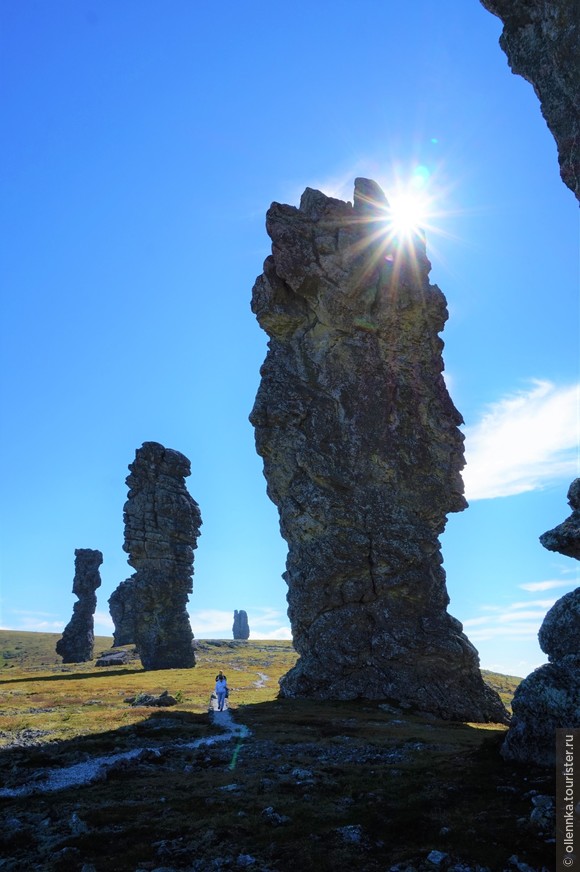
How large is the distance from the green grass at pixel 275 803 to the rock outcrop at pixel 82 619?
279 ft

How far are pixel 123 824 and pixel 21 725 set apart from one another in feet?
79.0

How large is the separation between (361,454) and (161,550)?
4876cm

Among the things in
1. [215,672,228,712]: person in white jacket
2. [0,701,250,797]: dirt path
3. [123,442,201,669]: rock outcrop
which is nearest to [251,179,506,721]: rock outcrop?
[215,672,228,712]: person in white jacket

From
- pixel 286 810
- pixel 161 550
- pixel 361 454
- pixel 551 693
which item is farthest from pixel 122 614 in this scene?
pixel 551 693

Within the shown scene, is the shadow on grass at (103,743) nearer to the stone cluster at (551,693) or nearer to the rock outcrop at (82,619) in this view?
the stone cluster at (551,693)

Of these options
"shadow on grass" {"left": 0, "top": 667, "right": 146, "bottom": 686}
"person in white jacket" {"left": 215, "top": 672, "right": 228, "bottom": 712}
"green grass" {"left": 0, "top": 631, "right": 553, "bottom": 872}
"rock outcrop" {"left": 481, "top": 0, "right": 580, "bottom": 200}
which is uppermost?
"rock outcrop" {"left": 481, "top": 0, "right": 580, "bottom": 200}

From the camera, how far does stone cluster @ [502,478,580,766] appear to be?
15.1 m

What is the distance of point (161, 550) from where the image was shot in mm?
88500

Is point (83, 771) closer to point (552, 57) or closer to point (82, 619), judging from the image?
point (552, 57)

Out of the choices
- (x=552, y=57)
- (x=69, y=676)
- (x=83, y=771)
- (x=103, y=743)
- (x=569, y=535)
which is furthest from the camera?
(x=69, y=676)

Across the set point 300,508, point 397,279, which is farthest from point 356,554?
point 397,279

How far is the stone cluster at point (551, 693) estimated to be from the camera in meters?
15.1

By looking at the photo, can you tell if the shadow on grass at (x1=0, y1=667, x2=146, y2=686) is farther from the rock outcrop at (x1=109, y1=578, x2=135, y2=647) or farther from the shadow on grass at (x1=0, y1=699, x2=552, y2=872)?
the rock outcrop at (x1=109, y1=578, x2=135, y2=647)

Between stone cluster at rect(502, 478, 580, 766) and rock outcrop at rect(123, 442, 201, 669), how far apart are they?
7457 cm
